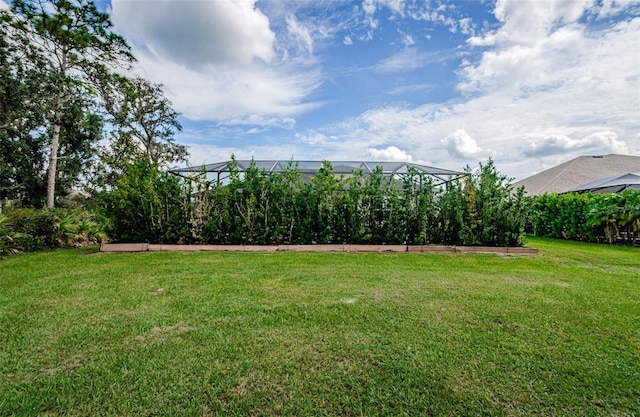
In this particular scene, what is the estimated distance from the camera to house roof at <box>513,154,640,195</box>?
51.8ft

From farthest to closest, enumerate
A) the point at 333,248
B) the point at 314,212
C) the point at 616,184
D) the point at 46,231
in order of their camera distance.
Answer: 1. the point at 616,184
2. the point at 46,231
3. the point at 314,212
4. the point at 333,248

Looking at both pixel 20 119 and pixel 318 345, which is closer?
pixel 318 345

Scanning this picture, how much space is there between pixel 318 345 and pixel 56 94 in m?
16.3

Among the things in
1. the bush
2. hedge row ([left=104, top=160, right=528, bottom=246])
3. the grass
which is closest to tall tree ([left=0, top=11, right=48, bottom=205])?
the bush

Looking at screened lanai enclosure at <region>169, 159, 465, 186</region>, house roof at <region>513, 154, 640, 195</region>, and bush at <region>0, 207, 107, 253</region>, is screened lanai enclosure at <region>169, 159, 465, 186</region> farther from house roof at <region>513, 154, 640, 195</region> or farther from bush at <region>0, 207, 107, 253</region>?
house roof at <region>513, 154, 640, 195</region>

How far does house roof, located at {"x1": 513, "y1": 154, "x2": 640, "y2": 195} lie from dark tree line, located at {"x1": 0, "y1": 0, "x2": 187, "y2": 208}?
19166 mm

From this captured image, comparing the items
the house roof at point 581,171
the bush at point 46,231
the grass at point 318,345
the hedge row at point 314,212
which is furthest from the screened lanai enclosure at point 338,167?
the house roof at point 581,171

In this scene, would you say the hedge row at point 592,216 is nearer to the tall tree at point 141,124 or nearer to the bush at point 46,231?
the bush at point 46,231

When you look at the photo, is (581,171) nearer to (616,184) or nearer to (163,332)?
(616,184)

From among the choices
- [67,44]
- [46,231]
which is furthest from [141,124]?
[46,231]

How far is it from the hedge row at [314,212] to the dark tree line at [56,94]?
520cm

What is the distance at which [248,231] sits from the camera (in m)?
6.25

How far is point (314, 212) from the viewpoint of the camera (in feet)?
20.7

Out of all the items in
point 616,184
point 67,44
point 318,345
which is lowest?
point 318,345
